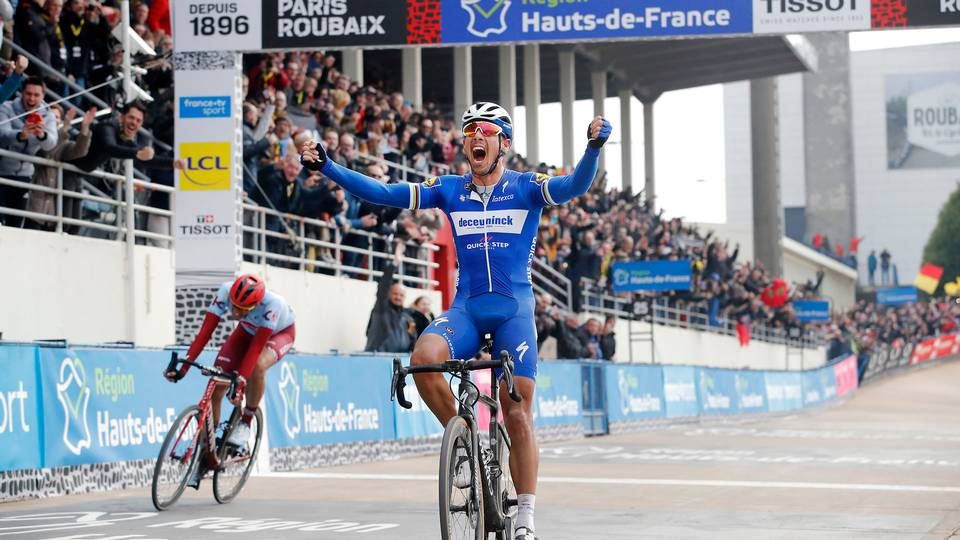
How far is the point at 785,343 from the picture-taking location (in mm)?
56156

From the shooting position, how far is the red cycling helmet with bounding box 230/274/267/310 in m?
11.2

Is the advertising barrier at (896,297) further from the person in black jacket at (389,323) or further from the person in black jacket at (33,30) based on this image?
the person in black jacket at (33,30)

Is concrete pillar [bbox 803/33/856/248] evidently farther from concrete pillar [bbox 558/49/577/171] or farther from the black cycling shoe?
the black cycling shoe

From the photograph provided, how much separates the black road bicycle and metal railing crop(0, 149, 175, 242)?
808 cm

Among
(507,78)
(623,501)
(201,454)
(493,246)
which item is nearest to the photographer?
(493,246)

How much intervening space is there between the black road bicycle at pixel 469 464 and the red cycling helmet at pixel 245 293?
13.8 feet

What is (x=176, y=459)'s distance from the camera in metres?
10.9

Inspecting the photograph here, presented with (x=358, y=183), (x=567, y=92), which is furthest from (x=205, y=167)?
(x=567, y=92)

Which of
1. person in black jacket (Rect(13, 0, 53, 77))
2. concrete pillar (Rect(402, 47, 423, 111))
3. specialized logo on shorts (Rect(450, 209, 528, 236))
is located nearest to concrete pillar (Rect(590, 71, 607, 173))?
concrete pillar (Rect(402, 47, 423, 111))

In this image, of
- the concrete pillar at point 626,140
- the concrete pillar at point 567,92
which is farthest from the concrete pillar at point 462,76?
the concrete pillar at point 626,140

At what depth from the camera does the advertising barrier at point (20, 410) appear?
1109 centimetres

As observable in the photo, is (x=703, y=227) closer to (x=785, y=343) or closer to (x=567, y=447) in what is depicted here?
(x=785, y=343)

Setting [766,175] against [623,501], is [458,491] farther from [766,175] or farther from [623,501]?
[766,175]

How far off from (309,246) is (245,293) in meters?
10.8
